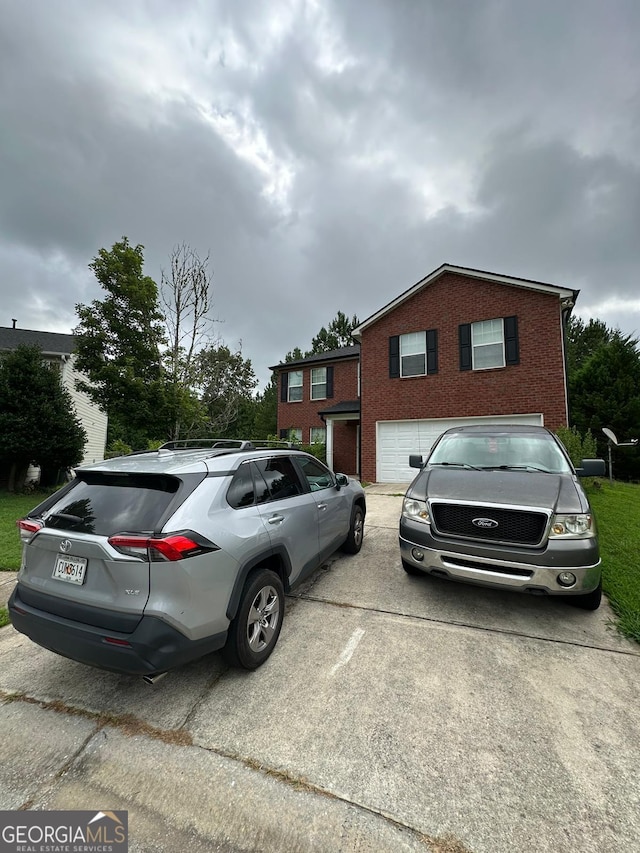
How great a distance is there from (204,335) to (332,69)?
8.59 meters

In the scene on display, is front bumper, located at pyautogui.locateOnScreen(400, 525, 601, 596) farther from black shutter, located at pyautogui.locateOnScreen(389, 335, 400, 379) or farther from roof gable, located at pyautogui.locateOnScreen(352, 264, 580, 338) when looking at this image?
roof gable, located at pyautogui.locateOnScreen(352, 264, 580, 338)

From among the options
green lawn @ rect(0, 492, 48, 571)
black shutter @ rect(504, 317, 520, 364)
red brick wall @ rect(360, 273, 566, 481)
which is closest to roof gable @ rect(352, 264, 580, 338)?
red brick wall @ rect(360, 273, 566, 481)

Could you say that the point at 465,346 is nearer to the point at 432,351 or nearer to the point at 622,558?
the point at 432,351

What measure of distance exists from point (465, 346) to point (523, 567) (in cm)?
1002

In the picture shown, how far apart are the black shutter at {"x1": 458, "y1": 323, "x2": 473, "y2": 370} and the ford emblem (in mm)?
9448

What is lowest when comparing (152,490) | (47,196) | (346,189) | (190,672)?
(190,672)

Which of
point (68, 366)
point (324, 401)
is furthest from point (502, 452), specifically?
point (68, 366)

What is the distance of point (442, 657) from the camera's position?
2654mm

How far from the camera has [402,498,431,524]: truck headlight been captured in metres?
3.43

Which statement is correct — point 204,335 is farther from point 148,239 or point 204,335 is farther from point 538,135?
point 538,135

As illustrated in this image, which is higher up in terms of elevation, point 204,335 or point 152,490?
point 204,335

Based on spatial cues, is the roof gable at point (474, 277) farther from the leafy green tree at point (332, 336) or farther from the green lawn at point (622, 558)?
the leafy green tree at point (332, 336)

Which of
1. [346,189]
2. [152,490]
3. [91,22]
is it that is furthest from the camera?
[346,189]

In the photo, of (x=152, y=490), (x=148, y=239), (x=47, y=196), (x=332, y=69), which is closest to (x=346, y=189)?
(x=332, y=69)
